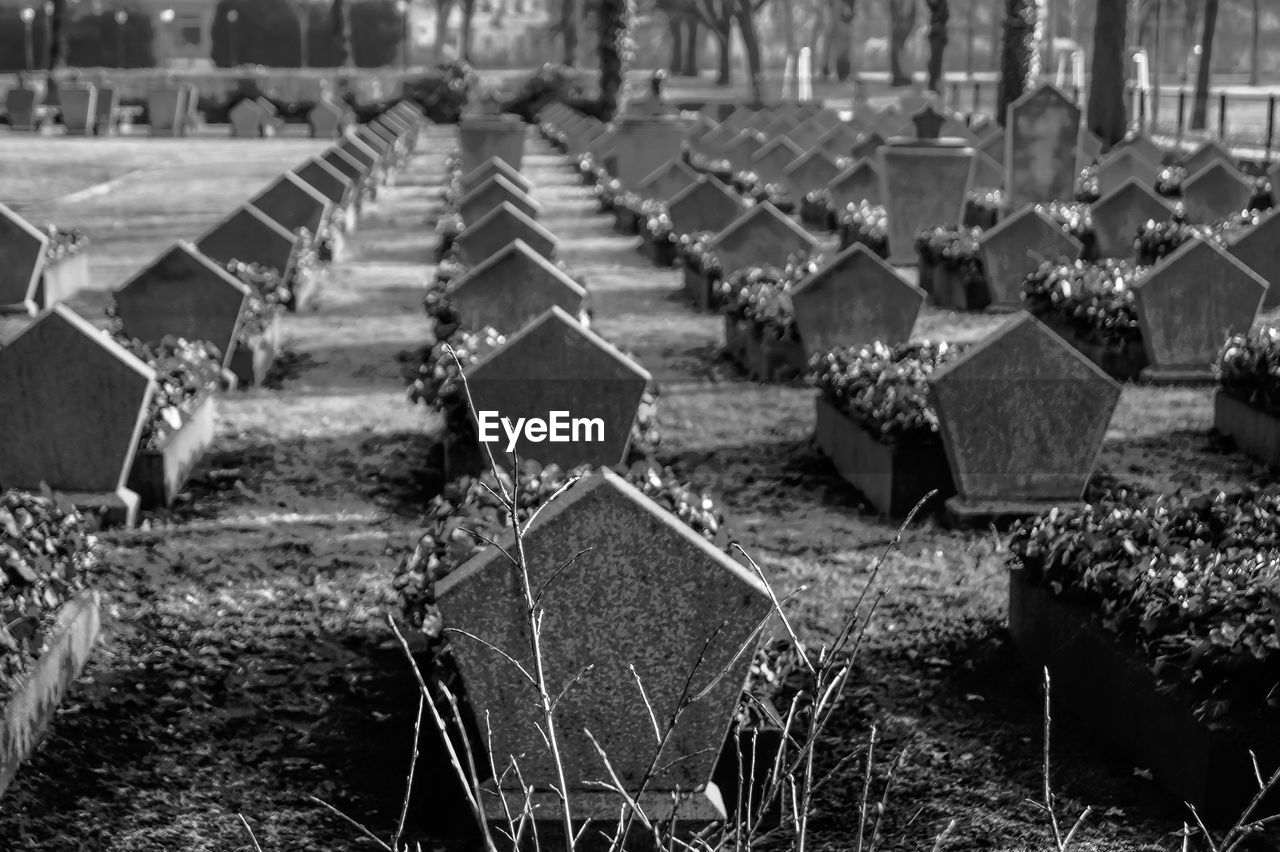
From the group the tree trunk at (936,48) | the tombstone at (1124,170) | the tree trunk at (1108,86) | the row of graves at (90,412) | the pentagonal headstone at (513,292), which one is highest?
the tree trunk at (936,48)

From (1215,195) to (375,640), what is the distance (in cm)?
1331

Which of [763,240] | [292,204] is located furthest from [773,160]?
[763,240]

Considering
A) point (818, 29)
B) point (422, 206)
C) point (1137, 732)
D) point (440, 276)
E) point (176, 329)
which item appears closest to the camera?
point (1137, 732)

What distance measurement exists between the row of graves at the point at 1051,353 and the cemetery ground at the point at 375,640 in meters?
0.23

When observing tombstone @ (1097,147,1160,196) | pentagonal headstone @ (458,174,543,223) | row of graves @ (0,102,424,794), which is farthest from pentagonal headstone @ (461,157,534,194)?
tombstone @ (1097,147,1160,196)

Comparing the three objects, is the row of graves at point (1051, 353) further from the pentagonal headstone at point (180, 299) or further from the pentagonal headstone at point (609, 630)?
the pentagonal headstone at point (180, 299)

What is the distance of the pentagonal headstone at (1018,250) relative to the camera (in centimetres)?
1404

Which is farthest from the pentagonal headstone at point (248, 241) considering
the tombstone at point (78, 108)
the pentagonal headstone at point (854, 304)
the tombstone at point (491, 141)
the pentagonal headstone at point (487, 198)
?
the tombstone at point (78, 108)

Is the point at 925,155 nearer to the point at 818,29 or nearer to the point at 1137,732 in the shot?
the point at 1137,732

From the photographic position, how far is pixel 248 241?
43.1 ft

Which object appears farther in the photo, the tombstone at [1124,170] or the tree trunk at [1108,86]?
the tree trunk at [1108,86]

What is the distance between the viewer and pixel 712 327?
14.0 m

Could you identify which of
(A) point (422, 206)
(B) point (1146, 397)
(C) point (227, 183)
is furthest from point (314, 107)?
(B) point (1146, 397)

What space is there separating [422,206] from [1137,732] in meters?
19.9
